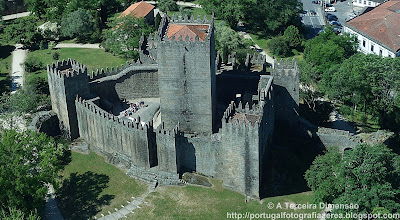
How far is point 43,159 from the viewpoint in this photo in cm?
7694

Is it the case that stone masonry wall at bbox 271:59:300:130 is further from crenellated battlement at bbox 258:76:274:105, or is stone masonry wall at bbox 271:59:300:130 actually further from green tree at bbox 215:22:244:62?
green tree at bbox 215:22:244:62

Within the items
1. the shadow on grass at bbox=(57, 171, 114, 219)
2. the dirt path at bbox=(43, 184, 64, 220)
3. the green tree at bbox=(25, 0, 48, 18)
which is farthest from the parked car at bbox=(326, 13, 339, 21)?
the dirt path at bbox=(43, 184, 64, 220)

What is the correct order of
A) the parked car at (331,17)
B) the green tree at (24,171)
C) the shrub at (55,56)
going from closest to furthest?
the green tree at (24,171)
the shrub at (55,56)
the parked car at (331,17)

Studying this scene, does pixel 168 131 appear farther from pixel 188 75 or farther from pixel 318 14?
pixel 318 14

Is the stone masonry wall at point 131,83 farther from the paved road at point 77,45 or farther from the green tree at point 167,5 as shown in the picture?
the green tree at point 167,5

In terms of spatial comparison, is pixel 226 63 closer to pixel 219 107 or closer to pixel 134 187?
pixel 219 107

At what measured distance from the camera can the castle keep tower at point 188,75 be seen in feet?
271

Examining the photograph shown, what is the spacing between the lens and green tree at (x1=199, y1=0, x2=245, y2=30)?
136750mm

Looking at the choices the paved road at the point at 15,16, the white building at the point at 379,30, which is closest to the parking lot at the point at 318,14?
the white building at the point at 379,30

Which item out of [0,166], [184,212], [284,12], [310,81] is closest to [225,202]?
[184,212]

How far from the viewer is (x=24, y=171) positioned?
72.6m

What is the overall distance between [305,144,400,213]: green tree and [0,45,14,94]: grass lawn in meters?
66.2

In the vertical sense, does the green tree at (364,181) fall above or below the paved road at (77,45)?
below

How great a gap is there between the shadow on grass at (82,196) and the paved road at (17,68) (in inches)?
1400
